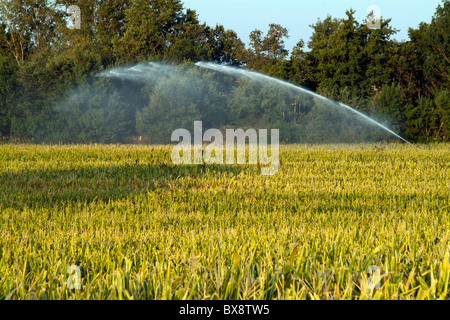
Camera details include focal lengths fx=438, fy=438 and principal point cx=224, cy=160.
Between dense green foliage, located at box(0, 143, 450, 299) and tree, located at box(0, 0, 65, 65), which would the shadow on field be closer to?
dense green foliage, located at box(0, 143, 450, 299)

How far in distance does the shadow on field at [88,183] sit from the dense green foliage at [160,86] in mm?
15504

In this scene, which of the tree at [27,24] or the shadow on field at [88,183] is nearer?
the shadow on field at [88,183]

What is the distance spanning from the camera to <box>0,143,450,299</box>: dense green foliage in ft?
7.40

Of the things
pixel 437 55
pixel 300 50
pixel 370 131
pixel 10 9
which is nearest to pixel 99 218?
pixel 370 131

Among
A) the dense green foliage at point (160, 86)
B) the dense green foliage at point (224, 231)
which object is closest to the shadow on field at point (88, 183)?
the dense green foliage at point (224, 231)

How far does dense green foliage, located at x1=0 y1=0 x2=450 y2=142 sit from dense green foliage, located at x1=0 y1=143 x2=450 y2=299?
14311 mm

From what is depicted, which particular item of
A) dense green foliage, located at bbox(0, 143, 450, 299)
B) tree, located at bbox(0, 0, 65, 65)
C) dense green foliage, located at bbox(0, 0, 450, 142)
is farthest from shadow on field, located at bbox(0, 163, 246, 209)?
tree, located at bbox(0, 0, 65, 65)

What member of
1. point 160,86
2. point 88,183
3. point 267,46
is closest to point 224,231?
point 88,183

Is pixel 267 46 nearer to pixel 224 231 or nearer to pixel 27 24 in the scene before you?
pixel 27 24

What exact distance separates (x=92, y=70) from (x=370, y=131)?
51.6 ft

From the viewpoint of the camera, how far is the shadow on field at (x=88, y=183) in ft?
18.9

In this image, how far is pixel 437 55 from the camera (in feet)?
76.3

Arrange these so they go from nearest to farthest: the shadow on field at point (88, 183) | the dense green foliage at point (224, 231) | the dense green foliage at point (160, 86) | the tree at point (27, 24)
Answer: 1. the dense green foliage at point (224, 231)
2. the shadow on field at point (88, 183)
3. the dense green foliage at point (160, 86)
4. the tree at point (27, 24)

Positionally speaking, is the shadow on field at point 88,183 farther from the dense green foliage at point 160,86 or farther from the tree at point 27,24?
the tree at point 27,24
